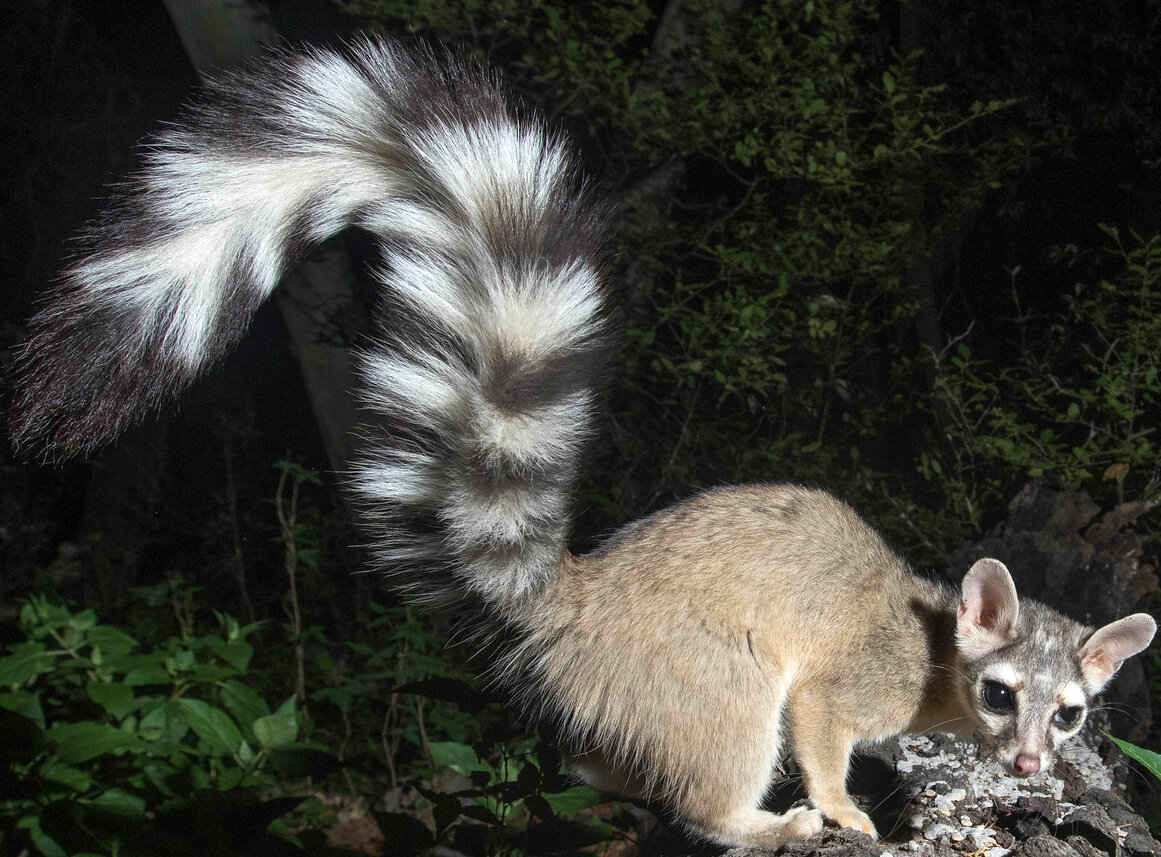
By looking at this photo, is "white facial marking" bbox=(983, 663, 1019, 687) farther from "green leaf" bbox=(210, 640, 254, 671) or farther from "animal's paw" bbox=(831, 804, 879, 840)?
"green leaf" bbox=(210, 640, 254, 671)

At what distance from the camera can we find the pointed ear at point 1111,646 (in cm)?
175

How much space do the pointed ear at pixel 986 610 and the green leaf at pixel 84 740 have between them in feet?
6.19

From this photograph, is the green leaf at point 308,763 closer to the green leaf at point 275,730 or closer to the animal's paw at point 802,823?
the green leaf at point 275,730

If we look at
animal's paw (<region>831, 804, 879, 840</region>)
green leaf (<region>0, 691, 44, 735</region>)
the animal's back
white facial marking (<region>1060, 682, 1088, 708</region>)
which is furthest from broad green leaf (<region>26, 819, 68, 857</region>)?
white facial marking (<region>1060, 682, 1088, 708</region>)

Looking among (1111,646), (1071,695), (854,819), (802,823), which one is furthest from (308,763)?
(1111,646)

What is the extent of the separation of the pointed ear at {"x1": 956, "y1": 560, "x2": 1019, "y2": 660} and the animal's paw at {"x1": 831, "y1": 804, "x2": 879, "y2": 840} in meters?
0.41

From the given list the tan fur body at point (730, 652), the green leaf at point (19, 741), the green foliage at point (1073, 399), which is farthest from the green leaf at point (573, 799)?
the green foliage at point (1073, 399)

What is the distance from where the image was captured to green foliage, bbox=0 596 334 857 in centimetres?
177

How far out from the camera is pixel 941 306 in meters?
2.97

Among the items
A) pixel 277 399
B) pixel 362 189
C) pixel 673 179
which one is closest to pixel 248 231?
pixel 362 189

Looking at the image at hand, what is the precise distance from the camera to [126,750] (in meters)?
2.20

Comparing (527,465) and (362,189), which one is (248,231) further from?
→ (527,465)

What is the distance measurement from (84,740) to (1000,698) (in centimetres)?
201

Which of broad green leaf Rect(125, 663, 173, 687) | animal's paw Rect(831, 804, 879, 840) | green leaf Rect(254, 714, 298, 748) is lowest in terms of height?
green leaf Rect(254, 714, 298, 748)
